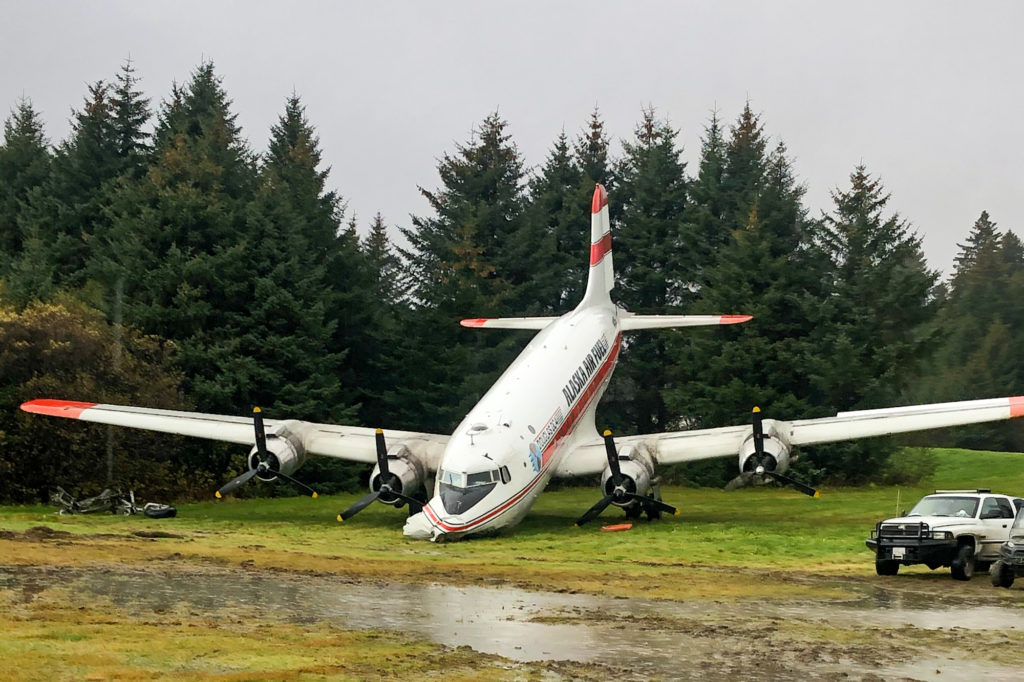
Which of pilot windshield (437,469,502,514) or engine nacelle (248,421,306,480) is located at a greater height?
engine nacelle (248,421,306,480)

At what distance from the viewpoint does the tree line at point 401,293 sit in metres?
46.2

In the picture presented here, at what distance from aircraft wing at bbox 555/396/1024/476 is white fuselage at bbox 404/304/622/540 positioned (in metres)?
1.03

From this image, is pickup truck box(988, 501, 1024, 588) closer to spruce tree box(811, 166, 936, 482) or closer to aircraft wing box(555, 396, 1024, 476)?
aircraft wing box(555, 396, 1024, 476)

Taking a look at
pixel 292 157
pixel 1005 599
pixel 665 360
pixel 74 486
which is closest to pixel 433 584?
pixel 1005 599

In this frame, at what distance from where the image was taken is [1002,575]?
21.3 m

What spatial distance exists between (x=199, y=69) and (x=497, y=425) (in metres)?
60.2

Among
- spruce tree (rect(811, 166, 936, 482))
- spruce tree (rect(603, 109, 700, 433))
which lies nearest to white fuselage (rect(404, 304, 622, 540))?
spruce tree (rect(811, 166, 936, 482))

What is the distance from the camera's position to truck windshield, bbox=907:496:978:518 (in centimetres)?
2358

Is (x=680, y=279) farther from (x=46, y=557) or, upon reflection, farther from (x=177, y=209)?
(x=46, y=557)

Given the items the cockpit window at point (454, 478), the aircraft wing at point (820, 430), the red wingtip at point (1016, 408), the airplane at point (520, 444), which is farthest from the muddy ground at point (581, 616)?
the red wingtip at point (1016, 408)

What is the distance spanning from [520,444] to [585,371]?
7.90 meters

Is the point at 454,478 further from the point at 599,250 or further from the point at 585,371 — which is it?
the point at 599,250

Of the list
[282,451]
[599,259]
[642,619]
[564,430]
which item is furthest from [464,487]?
[599,259]

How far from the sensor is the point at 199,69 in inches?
3268
